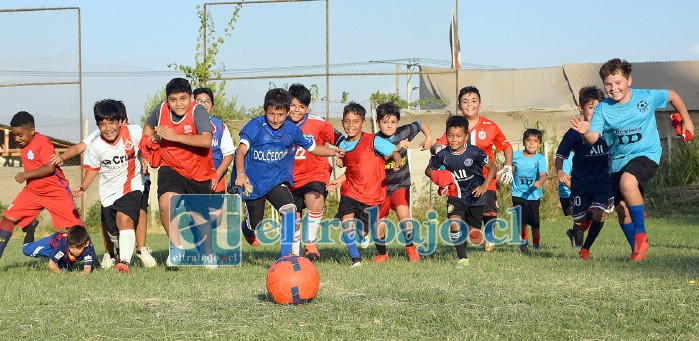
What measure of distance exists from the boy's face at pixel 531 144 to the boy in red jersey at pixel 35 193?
6.21 m

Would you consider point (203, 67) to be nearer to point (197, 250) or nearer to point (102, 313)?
point (197, 250)

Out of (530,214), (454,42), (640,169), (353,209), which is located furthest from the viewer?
(454,42)

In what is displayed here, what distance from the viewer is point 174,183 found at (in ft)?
29.7

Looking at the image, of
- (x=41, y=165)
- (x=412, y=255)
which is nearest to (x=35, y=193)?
(x=41, y=165)

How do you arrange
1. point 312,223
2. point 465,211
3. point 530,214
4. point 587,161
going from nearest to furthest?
point 465,211 → point 312,223 → point 587,161 → point 530,214

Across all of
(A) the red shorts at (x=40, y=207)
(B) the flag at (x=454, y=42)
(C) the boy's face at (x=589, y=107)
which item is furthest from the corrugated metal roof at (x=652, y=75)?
(A) the red shorts at (x=40, y=207)

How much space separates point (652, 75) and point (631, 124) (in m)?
19.4

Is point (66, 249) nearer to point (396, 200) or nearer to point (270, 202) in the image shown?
point (270, 202)

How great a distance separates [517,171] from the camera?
40.6ft

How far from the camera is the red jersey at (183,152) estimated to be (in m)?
9.03

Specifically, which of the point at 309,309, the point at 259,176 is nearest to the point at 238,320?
the point at 309,309

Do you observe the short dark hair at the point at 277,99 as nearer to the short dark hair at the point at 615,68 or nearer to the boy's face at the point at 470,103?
the boy's face at the point at 470,103

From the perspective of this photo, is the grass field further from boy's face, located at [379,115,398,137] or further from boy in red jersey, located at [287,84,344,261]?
Answer: boy's face, located at [379,115,398,137]

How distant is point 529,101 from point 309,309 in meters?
23.0
